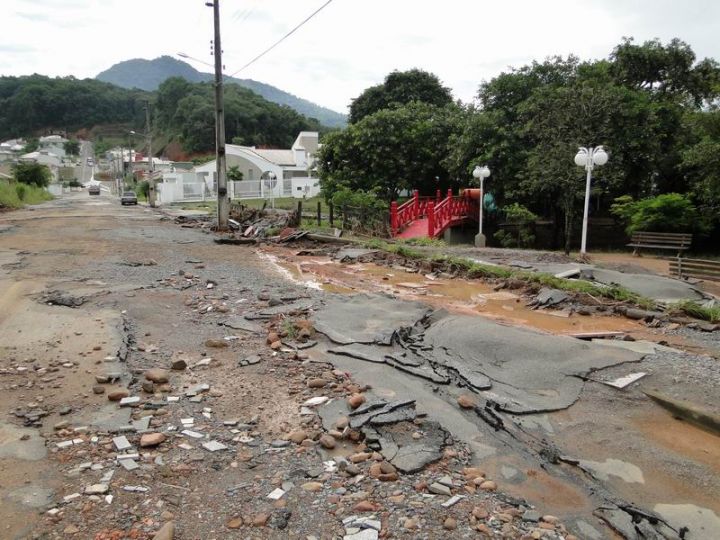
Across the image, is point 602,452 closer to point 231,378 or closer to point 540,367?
point 540,367

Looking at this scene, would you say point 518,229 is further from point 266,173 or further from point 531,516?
point 266,173

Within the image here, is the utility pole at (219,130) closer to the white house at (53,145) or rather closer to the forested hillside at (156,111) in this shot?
the forested hillside at (156,111)

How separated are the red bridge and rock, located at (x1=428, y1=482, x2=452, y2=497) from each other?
16524mm

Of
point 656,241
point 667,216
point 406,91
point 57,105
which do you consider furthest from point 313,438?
point 57,105

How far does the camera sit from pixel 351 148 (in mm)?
25062

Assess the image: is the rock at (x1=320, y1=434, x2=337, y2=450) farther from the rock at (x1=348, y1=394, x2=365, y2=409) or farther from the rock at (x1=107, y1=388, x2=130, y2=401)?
the rock at (x1=107, y1=388, x2=130, y2=401)

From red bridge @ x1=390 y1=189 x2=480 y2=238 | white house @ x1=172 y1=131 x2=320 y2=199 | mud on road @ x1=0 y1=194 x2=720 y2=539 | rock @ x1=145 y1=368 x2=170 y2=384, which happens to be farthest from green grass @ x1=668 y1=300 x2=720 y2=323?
white house @ x1=172 y1=131 x2=320 y2=199

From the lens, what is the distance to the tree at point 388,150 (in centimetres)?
2420

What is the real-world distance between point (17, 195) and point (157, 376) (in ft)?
143

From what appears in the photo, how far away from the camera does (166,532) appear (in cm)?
276

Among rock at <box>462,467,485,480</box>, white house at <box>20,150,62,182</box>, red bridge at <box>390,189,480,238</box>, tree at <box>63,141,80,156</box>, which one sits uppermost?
tree at <box>63,141,80,156</box>

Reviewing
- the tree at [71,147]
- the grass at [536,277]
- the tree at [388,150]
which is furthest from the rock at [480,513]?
the tree at [71,147]

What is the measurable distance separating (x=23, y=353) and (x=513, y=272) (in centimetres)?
831

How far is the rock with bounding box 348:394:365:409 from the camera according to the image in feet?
14.0
